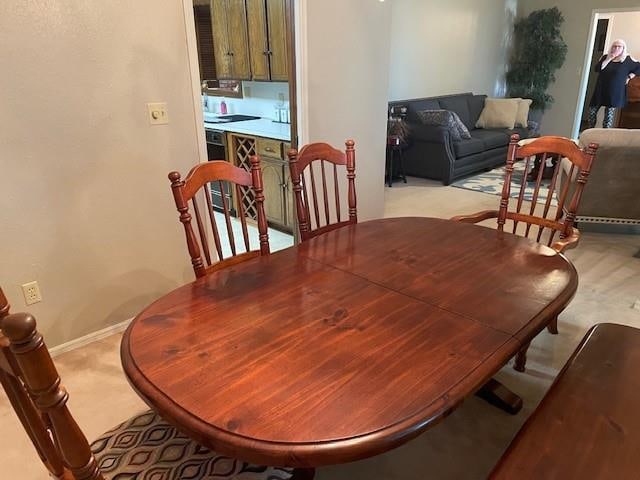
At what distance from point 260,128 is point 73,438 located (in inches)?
142

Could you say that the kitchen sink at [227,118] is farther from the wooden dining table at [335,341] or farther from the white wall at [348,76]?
the wooden dining table at [335,341]

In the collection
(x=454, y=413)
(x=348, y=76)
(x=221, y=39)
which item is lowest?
(x=454, y=413)

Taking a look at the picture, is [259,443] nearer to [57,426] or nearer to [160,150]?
[57,426]

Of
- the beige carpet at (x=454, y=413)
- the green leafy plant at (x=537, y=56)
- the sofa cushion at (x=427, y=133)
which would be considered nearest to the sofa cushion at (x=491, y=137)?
the sofa cushion at (x=427, y=133)

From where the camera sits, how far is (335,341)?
1188 millimetres

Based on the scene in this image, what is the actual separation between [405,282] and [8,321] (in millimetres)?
1149

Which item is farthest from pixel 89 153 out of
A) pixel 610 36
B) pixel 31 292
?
pixel 610 36

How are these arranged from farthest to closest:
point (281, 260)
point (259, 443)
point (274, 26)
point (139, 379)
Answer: point (274, 26)
point (281, 260)
point (139, 379)
point (259, 443)

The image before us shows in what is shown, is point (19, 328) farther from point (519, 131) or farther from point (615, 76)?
point (615, 76)

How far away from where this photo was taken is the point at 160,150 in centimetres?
248

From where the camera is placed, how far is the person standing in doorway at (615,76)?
7285 mm

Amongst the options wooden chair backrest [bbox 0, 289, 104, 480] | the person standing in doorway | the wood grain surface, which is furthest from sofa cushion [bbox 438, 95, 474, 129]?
wooden chair backrest [bbox 0, 289, 104, 480]

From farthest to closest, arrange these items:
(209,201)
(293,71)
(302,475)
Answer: (293,71) < (209,201) < (302,475)

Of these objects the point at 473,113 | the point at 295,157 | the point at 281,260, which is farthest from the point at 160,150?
the point at 473,113
